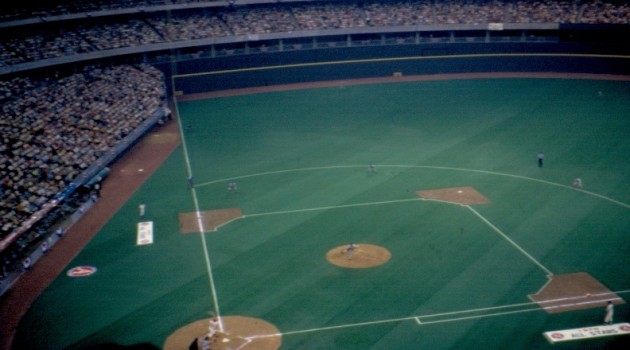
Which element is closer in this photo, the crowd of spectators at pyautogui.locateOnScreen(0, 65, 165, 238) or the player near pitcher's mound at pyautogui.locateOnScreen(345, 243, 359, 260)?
the player near pitcher's mound at pyautogui.locateOnScreen(345, 243, 359, 260)

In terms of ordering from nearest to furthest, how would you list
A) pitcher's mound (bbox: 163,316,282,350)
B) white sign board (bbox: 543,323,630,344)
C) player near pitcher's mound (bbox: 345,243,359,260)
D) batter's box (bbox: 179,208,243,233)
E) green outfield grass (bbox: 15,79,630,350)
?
1. white sign board (bbox: 543,323,630,344)
2. pitcher's mound (bbox: 163,316,282,350)
3. green outfield grass (bbox: 15,79,630,350)
4. player near pitcher's mound (bbox: 345,243,359,260)
5. batter's box (bbox: 179,208,243,233)

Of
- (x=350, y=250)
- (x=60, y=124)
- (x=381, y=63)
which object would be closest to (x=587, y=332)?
(x=350, y=250)

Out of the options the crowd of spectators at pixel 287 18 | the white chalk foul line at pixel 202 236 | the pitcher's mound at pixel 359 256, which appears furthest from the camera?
the crowd of spectators at pixel 287 18

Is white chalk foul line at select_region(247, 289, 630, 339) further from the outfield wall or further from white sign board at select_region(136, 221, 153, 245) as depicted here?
the outfield wall

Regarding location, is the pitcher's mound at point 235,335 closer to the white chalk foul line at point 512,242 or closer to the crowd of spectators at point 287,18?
the white chalk foul line at point 512,242

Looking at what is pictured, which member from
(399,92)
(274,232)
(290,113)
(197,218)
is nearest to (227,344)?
(274,232)

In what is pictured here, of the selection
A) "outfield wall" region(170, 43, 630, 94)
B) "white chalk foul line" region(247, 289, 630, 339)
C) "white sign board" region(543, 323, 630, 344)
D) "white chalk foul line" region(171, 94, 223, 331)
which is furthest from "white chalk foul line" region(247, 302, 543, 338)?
"outfield wall" region(170, 43, 630, 94)

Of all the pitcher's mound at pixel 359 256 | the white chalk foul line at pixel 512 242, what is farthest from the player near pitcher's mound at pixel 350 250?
the white chalk foul line at pixel 512 242
